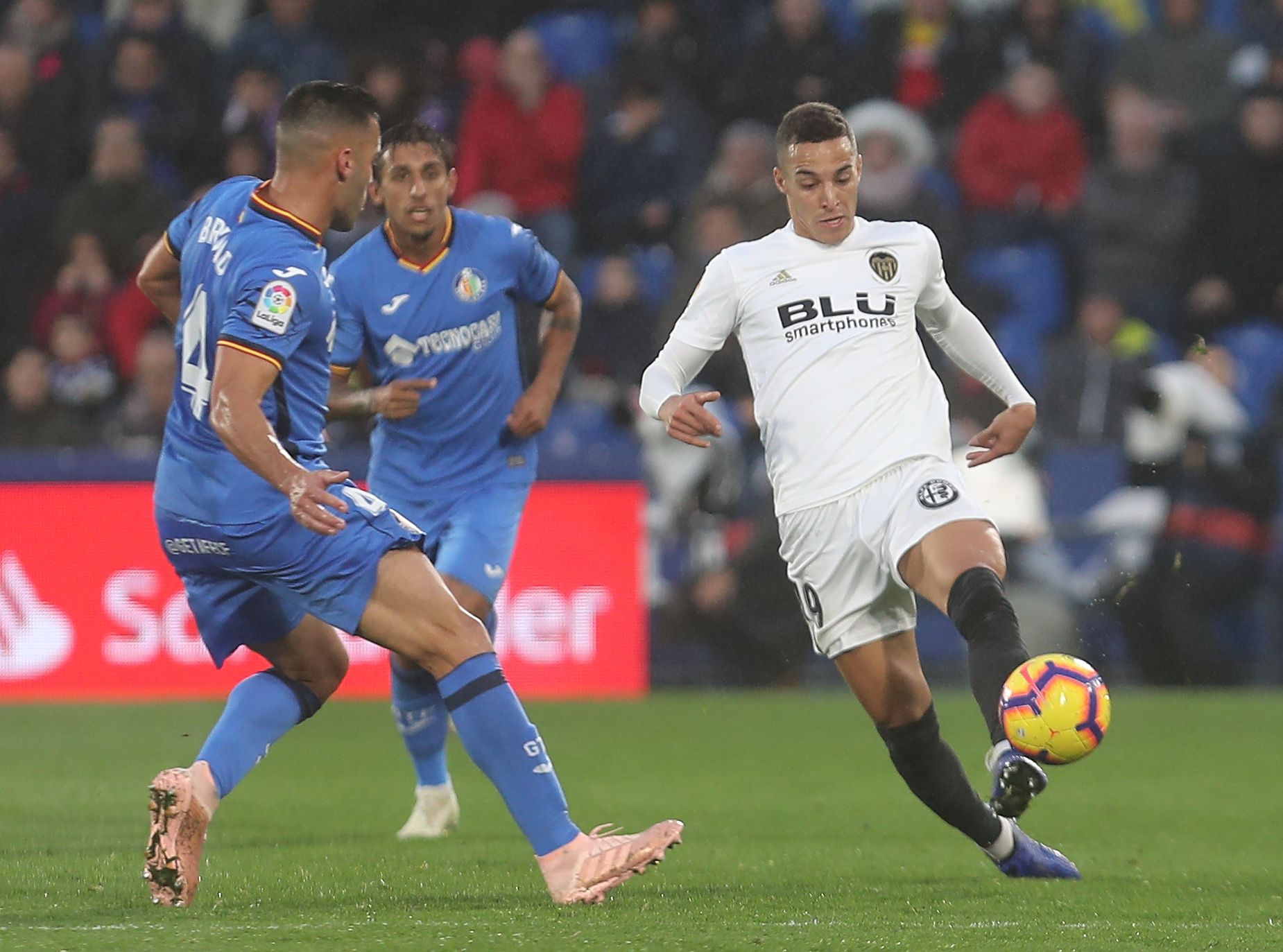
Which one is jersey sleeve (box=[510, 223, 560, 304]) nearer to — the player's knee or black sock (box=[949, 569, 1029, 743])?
the player's knee

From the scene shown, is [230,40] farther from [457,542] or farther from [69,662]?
[457,542]

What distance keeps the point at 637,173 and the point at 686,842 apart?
27.4 feet

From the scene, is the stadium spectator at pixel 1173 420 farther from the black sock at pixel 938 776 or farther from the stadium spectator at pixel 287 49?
the stadium spectator at pixel 287 49

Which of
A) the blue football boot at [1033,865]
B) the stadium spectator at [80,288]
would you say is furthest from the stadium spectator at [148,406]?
the blue football boot at [1033,865]

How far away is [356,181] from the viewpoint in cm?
501

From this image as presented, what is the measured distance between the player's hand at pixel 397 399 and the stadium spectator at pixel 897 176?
5.91 metres

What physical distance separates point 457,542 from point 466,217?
1.21m

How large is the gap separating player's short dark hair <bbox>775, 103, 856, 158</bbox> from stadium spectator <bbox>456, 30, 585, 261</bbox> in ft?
26.9

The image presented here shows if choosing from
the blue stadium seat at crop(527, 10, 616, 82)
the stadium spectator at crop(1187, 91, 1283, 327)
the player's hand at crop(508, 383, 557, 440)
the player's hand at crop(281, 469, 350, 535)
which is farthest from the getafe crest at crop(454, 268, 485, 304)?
the blue stadium seat at crop(527, 10, 616, 82)

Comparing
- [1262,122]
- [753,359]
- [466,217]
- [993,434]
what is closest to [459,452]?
[466,217]

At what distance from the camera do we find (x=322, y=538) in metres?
4.81

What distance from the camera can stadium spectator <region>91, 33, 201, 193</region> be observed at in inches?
564

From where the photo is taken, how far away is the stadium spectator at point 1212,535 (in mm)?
11320

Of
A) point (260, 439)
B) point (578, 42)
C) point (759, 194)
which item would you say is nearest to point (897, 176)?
point (759, 194)
